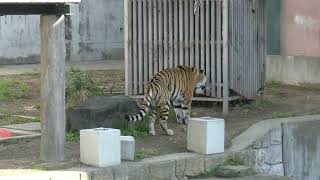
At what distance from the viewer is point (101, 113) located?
37.3ft

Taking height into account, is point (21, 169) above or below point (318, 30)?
below

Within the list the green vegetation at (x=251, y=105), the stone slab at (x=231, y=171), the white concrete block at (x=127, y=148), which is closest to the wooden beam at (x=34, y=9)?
the white concrete block at (x=127, y=148)

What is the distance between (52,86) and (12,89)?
733 cm

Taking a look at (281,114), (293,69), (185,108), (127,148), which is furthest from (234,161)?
(293,69)

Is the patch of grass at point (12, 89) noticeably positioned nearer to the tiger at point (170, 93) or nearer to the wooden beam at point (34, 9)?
the tiger at point (170, 93)

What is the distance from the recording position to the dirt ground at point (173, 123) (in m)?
9.78

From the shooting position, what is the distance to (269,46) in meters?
18.1

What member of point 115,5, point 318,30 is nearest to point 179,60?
point 318,30

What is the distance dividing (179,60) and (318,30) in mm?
4506

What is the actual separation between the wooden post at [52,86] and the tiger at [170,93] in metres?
2.08

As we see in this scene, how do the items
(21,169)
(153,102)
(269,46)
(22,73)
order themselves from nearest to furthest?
(21,169)
(153,102)
(269,46)
(22,73)

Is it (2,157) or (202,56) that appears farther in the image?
(202,56)

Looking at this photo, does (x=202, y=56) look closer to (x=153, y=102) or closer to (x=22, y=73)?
(x=153, y=102)

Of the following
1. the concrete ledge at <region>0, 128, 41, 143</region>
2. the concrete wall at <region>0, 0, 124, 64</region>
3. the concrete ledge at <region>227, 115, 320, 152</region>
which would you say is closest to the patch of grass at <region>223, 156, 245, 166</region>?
the concrete ledge at <region>227, 115, 320, 152</region>
